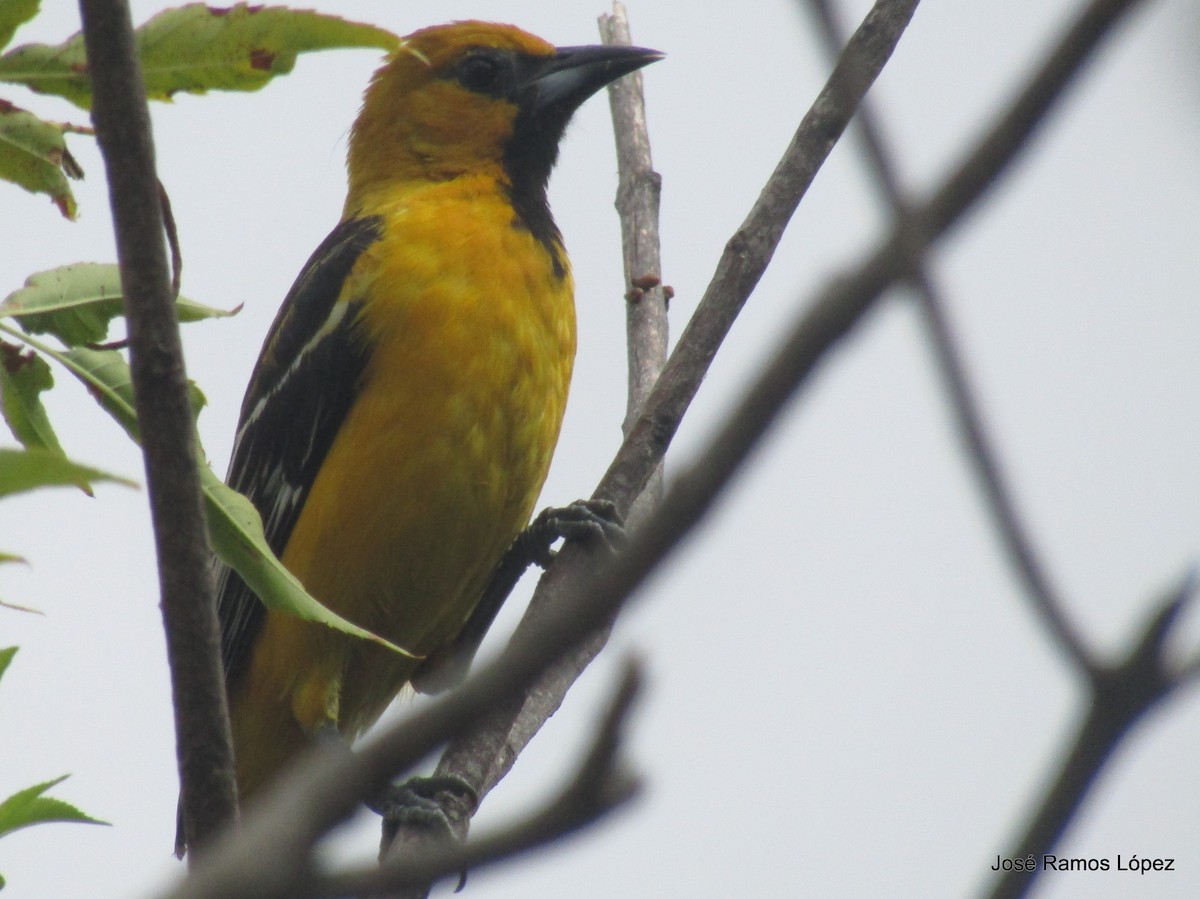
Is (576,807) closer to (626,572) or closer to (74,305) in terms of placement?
(626,572)

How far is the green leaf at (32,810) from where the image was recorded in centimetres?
288

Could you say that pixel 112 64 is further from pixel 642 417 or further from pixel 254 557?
pixel 642 417

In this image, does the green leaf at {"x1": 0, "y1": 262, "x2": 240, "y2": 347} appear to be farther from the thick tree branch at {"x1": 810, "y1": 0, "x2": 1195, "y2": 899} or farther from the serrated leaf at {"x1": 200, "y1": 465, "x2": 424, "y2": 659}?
the thick tree branch at {"x1": 810, "y1": 0, "x2": 1195, "y2": 899}

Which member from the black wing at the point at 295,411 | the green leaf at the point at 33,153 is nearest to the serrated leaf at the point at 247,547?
the green leaf at the point at 33,153

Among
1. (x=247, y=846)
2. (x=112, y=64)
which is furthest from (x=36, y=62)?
(x=247, y=846)

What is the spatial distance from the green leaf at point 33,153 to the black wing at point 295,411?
270 cm

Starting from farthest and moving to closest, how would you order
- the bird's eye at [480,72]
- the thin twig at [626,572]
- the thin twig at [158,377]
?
the bird's eye at [480,72] → the thin twig at [158,377] → the thin twig at [626,572]

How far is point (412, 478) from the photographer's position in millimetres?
5316

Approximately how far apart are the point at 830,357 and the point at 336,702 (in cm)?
484

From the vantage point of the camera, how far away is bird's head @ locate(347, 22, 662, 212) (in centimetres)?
638

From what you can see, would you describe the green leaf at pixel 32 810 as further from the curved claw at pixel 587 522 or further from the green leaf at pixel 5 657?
the curved claw at pixel 587 522

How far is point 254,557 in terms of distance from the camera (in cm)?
272

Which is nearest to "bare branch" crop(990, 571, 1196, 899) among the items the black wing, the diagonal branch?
the diagonal branch

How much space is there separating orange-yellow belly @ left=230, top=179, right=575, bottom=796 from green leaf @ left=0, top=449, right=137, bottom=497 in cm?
344
